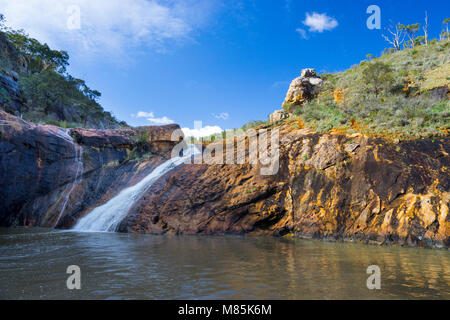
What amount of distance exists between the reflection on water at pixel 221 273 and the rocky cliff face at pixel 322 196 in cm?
155

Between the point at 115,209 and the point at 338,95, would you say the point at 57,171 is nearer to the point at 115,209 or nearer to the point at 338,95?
the point at 115,209

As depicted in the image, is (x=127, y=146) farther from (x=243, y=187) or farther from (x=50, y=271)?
(x=50, y=271)

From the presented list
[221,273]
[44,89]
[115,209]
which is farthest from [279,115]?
[44,89]

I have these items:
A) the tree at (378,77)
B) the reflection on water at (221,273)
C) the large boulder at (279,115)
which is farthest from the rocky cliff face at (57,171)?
the tree at (378,77)

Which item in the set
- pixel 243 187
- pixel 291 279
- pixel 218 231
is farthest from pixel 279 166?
pixel 291 279

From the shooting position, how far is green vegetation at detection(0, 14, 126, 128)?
29.7 metres

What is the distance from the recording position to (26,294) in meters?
3.40

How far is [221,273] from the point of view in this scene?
461 cm

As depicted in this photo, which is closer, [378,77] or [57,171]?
[378,77]

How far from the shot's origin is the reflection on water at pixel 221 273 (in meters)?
3.53

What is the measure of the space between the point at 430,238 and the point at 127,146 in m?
20.2

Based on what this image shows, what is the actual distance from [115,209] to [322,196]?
35.8ft

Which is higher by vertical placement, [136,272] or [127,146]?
[127,146]

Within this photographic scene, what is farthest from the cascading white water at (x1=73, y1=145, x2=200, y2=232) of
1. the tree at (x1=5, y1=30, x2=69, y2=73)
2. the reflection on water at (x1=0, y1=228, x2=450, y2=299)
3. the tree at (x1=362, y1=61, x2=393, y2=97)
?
the tree at (x1=5, y1=30, x2=69, y2=73)
